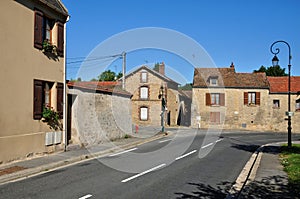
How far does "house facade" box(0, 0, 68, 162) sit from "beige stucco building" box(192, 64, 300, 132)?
29.6m

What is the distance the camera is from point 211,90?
4241 centimetres

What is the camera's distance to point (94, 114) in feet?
56.5

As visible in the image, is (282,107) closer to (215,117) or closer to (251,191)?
(215,117)

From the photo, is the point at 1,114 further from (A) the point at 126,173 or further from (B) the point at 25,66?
(A) the point at 126,173

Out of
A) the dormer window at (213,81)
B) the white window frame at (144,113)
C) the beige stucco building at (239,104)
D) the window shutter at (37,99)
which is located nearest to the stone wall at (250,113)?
the beige stucco building at (239,104)

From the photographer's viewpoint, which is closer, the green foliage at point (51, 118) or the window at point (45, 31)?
the window at point (45, 31)

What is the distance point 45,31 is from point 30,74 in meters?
2.32

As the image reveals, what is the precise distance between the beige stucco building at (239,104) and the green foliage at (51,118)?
29612 mm

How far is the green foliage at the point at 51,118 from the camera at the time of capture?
13.2m

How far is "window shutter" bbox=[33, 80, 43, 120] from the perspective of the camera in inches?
496

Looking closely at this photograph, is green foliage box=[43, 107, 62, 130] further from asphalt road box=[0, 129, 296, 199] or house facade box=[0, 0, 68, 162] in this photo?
asphalt road box=[0, 129, 296, 199]

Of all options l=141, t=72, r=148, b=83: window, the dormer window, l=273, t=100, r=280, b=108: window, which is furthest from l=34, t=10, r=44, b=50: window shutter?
l=273, t=100, r=280, b=108: window

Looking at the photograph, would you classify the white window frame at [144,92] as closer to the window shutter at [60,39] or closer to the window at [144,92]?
the window at [144,92]

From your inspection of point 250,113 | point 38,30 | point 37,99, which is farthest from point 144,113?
point 38,30
